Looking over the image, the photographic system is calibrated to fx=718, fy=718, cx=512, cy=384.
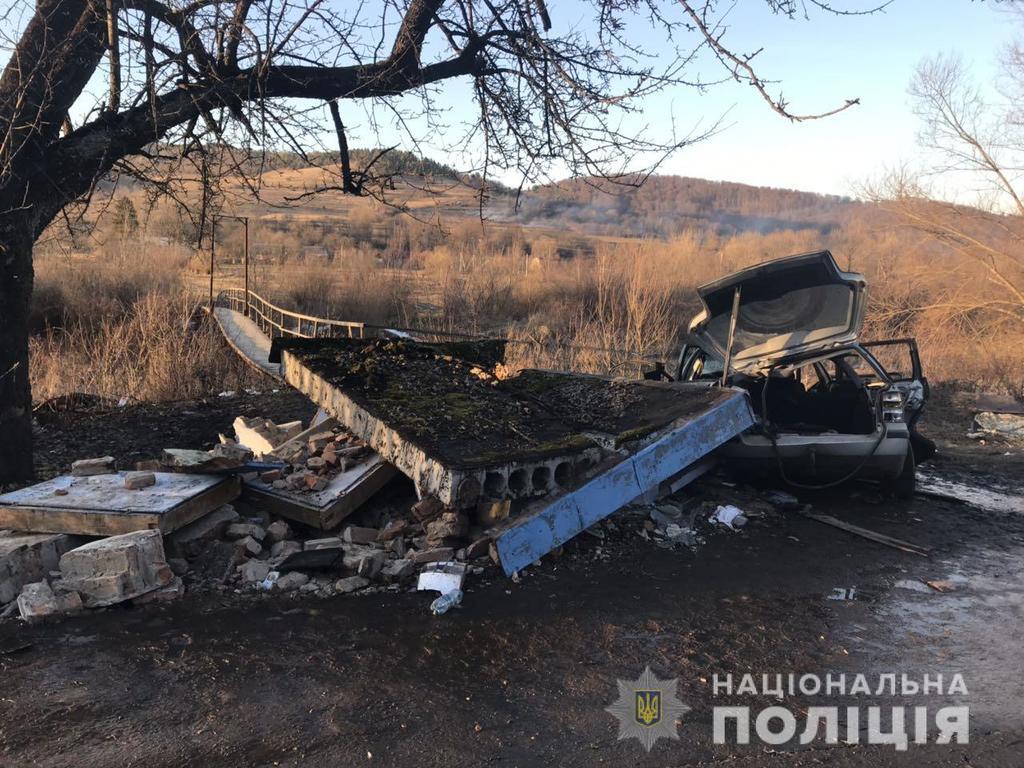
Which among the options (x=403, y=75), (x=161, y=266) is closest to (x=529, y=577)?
(x=403, y=75)

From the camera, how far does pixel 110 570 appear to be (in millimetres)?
3930

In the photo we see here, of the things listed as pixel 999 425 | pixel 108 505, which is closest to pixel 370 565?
pixel 108 505

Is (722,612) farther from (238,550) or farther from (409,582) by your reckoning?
(238,550)

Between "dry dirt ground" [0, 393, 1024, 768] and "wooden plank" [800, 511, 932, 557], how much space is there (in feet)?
0.31

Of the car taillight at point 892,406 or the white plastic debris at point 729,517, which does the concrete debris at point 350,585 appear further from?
the car taillight at point 892,406

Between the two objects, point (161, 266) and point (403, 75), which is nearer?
point (403, 75)

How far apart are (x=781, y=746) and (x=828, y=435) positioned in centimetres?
370

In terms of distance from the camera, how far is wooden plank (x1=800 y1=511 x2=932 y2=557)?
211 inches

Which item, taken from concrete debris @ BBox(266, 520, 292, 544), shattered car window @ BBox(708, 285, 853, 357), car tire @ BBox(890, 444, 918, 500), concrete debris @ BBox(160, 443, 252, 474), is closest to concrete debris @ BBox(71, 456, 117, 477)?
concrete debris @ BBox(160, 443, 252, 474)

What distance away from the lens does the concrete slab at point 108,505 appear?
13.7 ft

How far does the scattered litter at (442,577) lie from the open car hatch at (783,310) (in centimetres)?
353

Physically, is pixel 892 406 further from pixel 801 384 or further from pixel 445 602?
pixel 445 602

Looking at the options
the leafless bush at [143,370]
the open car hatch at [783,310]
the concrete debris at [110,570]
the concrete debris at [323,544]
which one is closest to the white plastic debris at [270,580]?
the concrete debris at [323,544]

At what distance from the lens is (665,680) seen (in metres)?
3.43
